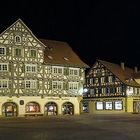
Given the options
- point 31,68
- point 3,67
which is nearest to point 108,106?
point 31,68

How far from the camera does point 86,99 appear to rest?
320 ft

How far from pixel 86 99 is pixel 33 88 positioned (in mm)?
29745

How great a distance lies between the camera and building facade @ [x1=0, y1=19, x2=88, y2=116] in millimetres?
67562

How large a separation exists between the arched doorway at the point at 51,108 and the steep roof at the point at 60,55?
7.11 m

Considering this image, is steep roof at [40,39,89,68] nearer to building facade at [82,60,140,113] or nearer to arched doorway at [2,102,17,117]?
arched doorway at [2,102,17,117]

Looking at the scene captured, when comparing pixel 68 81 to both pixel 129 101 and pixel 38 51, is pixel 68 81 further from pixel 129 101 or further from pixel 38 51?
pixel 129 101

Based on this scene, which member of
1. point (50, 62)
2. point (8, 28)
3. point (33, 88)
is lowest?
point (33, 88)

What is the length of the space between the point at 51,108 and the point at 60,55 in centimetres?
987

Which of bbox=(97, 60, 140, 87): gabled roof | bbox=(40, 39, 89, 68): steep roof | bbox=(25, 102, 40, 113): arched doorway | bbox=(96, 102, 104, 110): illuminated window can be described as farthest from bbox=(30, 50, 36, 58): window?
bbox=(96, 102, 104, 110): illuminated window

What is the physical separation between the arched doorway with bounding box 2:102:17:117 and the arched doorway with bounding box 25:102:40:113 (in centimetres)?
204

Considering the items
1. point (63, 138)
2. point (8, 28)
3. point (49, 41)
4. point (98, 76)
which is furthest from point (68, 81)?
point (63, 138)

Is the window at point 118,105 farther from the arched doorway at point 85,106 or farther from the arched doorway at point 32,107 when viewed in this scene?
the arched doorway at point 32,107

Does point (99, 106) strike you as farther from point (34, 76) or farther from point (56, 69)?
point (34, 76)

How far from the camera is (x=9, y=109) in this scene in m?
68.2
